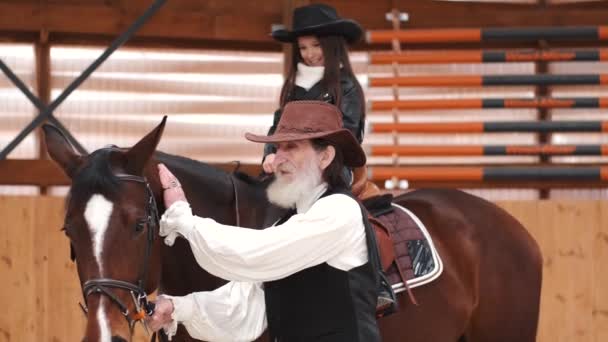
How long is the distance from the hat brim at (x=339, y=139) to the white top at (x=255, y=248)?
0.14 m

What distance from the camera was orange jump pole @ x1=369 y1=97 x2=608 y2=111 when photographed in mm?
6828

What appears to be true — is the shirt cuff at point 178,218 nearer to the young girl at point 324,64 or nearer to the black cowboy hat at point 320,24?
the young girl at point 324,64

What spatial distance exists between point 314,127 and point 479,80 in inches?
165

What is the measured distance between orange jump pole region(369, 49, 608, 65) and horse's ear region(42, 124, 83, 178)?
4028 millimetres

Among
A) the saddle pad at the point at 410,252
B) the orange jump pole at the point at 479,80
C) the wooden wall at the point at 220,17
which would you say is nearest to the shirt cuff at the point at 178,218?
the saddle pad at the point at 410,252

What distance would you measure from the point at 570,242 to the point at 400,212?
2.69 metres

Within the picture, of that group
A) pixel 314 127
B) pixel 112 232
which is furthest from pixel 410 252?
pixel 112 232

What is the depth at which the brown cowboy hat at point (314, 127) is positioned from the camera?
2.78 m

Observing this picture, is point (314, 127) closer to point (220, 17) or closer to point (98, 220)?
point (98, 220)

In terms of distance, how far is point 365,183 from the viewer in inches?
151

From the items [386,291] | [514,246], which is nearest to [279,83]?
[514,246]

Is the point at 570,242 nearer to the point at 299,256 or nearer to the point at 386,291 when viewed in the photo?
the point at 386,291

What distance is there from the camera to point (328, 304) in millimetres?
2748

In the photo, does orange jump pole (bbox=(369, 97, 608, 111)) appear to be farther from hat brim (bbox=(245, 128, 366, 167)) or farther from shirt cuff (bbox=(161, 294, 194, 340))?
shirt cuff (bbox=(161, 294, 194, 340))
